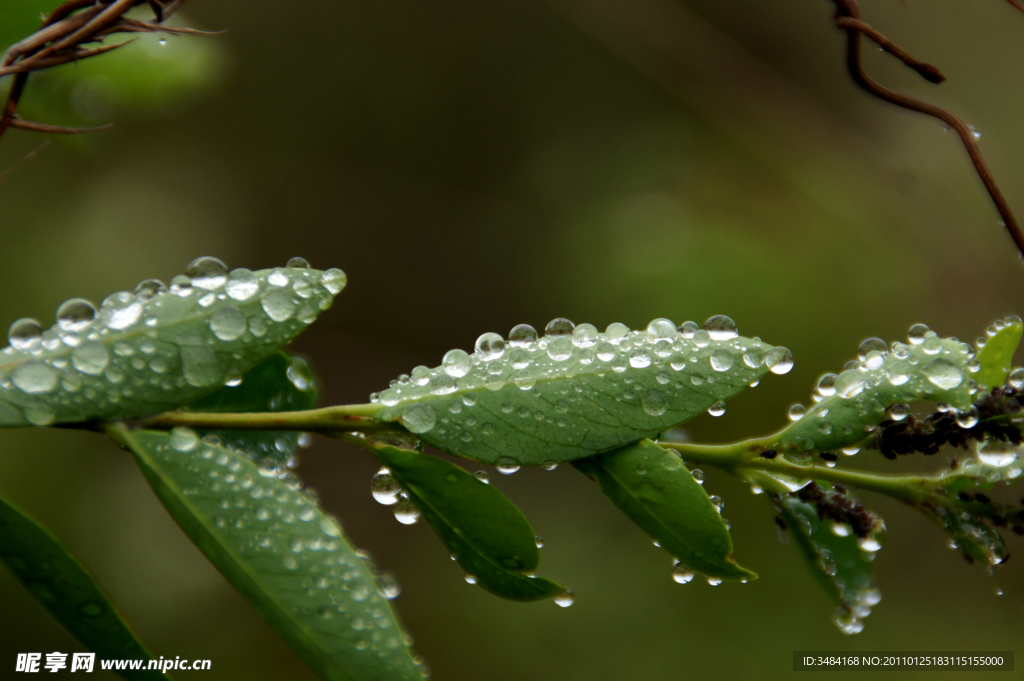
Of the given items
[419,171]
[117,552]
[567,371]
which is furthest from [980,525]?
[419,171]

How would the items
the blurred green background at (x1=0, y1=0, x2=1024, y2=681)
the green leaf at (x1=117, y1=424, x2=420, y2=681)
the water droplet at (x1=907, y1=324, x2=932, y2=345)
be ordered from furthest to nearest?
the blurred green background at (x1=0, y1=0, x2=1024, y2=681)
the water droplet at (x1=907, y1=324, x2=932, y2=345)
the green leaf at (x1=117, y1=424, x2=420, y2=681)

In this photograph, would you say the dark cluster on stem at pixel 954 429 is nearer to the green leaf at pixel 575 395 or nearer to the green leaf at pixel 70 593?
the green leaf at pixel 575 395

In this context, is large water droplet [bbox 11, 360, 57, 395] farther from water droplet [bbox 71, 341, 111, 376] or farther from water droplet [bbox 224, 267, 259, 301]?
water droplet [bbox 224, 267, 259, 301]

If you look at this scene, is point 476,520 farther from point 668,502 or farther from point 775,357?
point 775,357

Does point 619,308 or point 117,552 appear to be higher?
point 619,308

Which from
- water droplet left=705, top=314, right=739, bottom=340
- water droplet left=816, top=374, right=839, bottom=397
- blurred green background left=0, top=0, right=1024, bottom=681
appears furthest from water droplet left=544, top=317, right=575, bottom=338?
blurred green background left=0, top=0, right=1024, bottom=681

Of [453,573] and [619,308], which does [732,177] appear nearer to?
[619,308]

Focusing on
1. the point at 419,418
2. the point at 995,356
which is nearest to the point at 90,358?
the point at 419,418
